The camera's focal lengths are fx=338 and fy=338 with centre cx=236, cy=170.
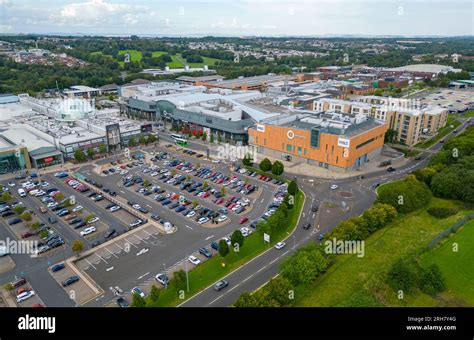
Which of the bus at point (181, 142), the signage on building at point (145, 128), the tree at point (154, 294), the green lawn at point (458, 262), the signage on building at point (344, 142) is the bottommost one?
the green lawn at point (458, 262)

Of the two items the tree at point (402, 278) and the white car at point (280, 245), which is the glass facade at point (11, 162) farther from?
the tree at point (402, 278)

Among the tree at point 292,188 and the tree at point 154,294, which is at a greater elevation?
the tree at point 292,188

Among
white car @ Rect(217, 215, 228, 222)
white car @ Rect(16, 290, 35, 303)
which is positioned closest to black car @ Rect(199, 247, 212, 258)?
white car @ Rect(217, 215, 228, 222)

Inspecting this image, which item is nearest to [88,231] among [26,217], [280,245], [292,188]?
[26,217]

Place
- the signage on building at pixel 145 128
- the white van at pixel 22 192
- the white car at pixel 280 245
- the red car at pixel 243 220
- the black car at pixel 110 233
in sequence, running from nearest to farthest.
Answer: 1. the white car at pixel 280 245
2. the black car at pixel 110 233
3. the red car at pixel 243 220
4. the white van at pixel 22 192
5. the signage on building at pixel 145 128

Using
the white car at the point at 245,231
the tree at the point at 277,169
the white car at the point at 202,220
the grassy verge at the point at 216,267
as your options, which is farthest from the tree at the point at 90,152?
the grassy verge at the point at 216,267

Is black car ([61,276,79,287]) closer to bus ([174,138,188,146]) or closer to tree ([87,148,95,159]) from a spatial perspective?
tree ([87,148,95,159])

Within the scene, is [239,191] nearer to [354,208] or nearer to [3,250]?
[354,208]
